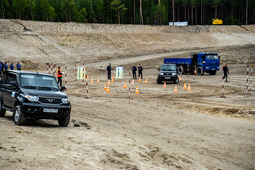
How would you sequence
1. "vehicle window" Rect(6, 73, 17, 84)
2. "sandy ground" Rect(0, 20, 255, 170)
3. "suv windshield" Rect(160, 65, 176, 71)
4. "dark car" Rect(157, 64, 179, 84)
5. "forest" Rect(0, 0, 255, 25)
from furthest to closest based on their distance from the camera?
1. "forest" Rect(0, 0, 255, 25)
2. "suv windshield" Rect(160, 65, 176, 71)
3. "dark car" Rect(157, 64, 179, 84)
4. "vehicle window" Rect(6, 73, 17, 84)
5. "sandy ground" Rect(0, 20, 255, 170)

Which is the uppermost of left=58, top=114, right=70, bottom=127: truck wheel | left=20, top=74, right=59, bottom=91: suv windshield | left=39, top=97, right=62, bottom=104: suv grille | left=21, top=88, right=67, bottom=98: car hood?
left=20, top=74, right=59, bottom=91: suv windshield

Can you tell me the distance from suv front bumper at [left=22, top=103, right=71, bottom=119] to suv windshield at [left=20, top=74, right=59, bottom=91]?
90 cm

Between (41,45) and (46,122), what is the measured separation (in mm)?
48853

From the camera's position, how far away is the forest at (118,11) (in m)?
103

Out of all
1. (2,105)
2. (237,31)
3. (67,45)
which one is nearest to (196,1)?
(237,31)

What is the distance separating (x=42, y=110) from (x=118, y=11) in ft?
303

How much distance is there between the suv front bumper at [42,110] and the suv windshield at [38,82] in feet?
2.95

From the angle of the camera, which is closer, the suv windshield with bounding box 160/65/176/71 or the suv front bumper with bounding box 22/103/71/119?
the suv front bumper with bounding box 22/103/71/119

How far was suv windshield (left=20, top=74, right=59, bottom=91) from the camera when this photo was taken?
36.3ft

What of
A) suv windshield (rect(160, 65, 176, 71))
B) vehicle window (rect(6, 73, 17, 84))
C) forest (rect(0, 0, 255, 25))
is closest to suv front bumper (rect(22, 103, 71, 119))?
vehicle window (rect(6, 73, 17, 84))

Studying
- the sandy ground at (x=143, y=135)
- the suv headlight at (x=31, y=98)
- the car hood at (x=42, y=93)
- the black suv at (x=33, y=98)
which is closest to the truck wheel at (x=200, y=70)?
the sandy ground at (x=143, y=135)

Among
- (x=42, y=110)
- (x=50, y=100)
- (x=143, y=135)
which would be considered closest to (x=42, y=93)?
(x=50, y=100)

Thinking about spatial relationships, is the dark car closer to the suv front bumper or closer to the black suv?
the black suv

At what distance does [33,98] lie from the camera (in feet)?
33.7
